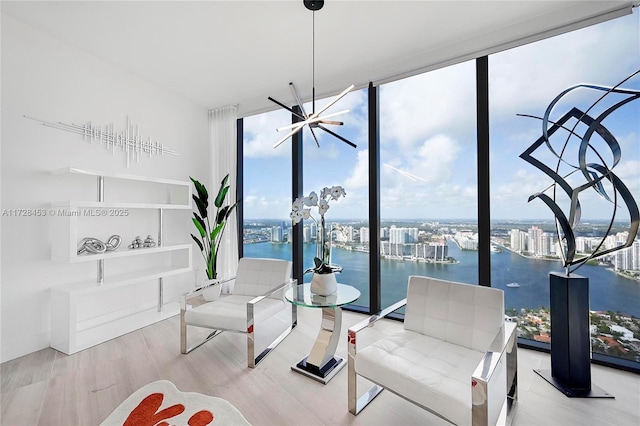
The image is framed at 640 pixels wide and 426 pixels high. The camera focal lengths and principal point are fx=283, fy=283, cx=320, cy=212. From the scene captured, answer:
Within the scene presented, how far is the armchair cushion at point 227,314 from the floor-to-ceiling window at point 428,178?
1448 millimetres

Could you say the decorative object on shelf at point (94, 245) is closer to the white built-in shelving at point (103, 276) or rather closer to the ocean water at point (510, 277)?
the white built-in shelving at point (103, 276)

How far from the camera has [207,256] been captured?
405 centimetres

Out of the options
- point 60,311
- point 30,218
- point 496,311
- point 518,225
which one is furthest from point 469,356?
point 30,218

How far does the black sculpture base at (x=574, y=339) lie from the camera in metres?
1.91

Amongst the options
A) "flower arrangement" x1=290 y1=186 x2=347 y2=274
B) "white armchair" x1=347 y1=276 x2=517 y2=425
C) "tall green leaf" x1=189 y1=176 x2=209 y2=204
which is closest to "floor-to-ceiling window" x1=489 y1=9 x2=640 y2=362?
"white armchair" x1=347 y1=276 x2=517 y2=425

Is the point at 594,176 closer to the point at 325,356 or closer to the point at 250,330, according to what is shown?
the point at 325,356

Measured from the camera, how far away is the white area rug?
1677 mm

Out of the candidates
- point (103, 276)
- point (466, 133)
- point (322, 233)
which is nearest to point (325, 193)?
point (322, 233)

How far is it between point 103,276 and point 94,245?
14.9 inches

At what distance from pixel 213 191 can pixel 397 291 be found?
2956 mm

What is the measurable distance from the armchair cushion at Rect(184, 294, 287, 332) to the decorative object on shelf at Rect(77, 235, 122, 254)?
119 cm

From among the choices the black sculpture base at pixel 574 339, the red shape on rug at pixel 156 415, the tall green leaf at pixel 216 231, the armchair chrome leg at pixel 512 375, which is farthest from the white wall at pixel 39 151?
the black sculpture base at pixel 574 339

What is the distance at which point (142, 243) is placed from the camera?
3.29 m

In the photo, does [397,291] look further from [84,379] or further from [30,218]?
[30,218]
